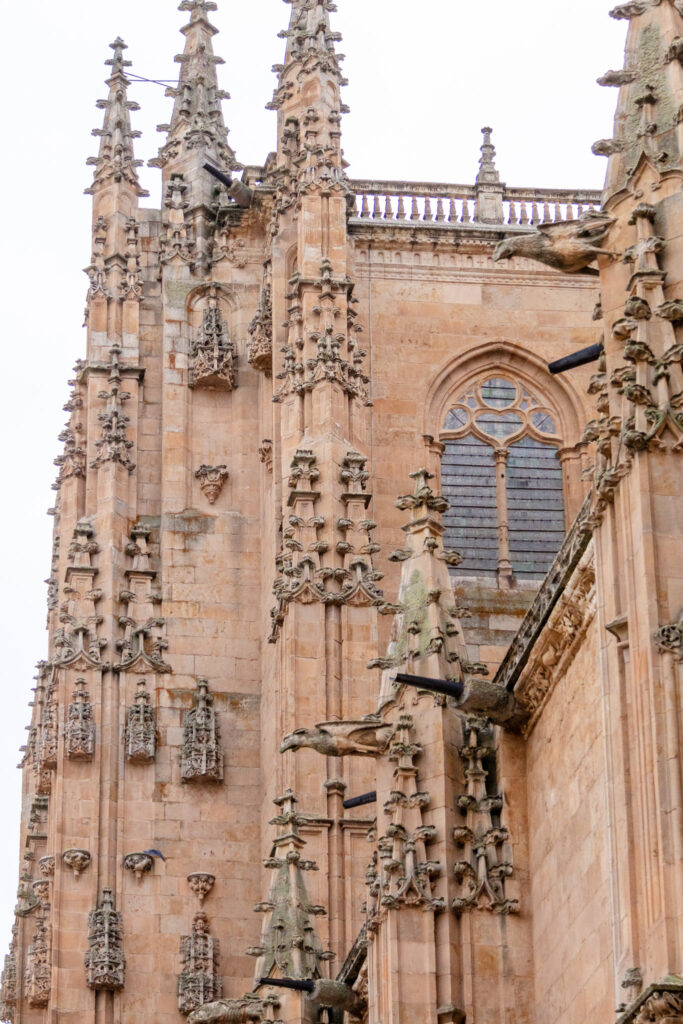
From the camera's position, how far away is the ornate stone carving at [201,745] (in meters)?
43.9

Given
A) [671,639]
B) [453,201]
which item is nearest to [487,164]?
[453,201]

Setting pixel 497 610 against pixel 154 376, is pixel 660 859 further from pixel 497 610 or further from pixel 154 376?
pixel 154 376

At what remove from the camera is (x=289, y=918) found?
35.3m

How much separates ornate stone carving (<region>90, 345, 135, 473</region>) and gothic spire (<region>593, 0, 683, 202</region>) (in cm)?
2008

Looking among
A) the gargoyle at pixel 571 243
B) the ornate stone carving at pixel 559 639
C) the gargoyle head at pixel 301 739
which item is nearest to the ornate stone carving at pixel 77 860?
the gargoyle head at pixel 301 739

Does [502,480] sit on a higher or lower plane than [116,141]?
lower

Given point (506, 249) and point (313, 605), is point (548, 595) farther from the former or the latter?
point (313, 605)

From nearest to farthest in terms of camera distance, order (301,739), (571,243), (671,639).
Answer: (671,639) → (571,243) → (301,739)

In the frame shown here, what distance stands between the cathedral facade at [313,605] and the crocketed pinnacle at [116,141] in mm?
84

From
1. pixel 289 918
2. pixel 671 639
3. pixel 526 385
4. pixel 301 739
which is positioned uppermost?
→ pixel 526 385

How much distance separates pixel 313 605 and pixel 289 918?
6938 mm

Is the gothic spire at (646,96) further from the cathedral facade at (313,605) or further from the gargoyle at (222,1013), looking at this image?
the gargoyle at (222,1013)

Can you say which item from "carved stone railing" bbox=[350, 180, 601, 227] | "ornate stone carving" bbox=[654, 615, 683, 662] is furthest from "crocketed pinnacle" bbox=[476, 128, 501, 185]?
"ornate stone carving" bbox=[654, 615, 683, 662]

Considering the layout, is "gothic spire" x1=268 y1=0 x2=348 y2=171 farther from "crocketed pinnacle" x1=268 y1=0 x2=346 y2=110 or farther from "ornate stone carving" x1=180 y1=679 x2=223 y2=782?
"ornate stone carving" x1=180 y1=679 x2=223 y2=782
